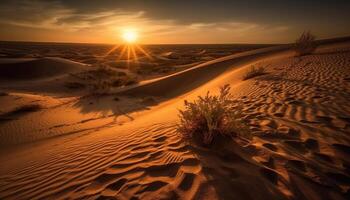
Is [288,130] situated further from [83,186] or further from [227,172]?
[83,186]

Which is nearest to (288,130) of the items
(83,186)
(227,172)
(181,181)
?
(227,172)

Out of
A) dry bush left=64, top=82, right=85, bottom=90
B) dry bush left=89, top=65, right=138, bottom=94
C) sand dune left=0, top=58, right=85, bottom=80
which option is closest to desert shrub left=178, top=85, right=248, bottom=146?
dry bush left=89, top=65, right=138, bottom=94

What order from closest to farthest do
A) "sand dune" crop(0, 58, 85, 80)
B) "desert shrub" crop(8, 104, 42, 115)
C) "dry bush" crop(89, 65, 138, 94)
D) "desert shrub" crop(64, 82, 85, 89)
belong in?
"desert shrub" crop(8, 104, 42, 115), "dry bush" crop(89, 65, 138, 94), "desert shrub" crop(64, 82, 85, 89), "sand dune" crop(0, 58, 85, 80)

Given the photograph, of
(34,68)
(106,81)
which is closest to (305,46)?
(106,81)

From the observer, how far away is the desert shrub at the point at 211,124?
3006 mm

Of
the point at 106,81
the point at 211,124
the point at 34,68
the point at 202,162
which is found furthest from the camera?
the point at 34,68

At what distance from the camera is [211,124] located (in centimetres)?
311

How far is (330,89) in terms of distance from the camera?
5.63 metres

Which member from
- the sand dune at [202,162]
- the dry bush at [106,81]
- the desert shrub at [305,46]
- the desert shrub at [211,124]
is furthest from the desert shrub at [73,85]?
the desert shrub at [305,46]

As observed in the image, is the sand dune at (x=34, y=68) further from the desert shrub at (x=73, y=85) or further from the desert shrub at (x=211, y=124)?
the desert shrub at (x=211, y=124)

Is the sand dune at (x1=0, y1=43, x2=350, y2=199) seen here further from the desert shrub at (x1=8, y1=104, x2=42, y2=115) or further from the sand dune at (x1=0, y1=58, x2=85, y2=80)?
the sand dune at (x1=0, y1=58, x2=85, y2=80)

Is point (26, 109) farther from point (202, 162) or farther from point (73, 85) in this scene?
point (202, 162)

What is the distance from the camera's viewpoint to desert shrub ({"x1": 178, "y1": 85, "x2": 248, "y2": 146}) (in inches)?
118

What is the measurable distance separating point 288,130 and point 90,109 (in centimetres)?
683
